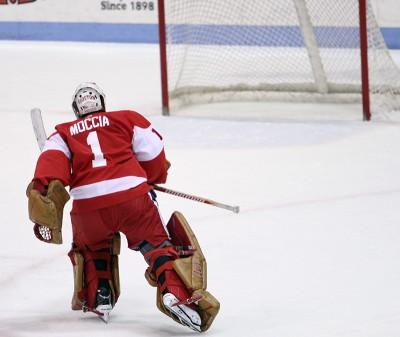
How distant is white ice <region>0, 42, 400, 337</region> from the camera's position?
4102 millimetres

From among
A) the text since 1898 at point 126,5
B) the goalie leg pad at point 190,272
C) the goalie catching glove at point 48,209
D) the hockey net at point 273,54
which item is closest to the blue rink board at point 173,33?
the hockey net at point 273,54

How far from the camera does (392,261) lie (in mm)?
4680

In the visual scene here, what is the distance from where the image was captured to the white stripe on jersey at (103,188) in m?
3.95

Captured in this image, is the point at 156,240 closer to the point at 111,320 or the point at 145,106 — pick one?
the point at 111,320

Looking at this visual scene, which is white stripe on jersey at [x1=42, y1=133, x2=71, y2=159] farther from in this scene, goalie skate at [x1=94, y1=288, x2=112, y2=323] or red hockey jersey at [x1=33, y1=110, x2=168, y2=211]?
goalie skate at [x1=94, y1=288, x2=112, y2=323]

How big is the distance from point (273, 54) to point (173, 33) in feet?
2.61

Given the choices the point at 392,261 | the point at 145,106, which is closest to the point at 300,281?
the point at 392,261

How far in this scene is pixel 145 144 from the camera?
161 inches

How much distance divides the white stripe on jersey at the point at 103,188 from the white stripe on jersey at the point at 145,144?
0.14 meters

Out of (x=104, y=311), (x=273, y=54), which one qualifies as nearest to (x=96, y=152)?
(x=104, y=311)

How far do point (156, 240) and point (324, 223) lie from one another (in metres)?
1.48

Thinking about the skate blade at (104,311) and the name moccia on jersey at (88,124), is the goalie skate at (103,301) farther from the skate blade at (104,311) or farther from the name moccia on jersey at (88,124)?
the name moccia on jersey at (88,124)

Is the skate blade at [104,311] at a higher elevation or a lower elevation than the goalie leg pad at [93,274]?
lower

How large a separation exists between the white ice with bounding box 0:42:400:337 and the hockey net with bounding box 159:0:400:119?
0.16m
